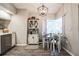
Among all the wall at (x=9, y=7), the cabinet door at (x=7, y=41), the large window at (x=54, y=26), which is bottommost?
the cabinet door at (x=7, y=41)

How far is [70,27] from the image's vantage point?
12.4 ft

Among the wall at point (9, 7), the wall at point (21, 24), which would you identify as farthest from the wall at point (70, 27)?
the wall at point (9, 7)

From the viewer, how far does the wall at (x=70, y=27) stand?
357 centimetres

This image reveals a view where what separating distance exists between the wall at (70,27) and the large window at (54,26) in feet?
0.47

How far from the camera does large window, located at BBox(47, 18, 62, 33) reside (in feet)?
12.3

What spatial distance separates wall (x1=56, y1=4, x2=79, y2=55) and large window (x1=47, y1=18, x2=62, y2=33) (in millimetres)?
144

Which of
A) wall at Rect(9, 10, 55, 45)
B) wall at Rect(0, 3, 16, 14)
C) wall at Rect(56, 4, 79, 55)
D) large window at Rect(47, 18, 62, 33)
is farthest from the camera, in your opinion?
wall at Rect(9, 10, 55, 45)

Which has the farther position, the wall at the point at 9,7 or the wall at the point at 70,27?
the wall at the point at 70,27

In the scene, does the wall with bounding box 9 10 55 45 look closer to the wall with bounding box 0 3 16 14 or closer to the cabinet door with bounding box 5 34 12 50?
the wall with bounding box 0 3 16 14

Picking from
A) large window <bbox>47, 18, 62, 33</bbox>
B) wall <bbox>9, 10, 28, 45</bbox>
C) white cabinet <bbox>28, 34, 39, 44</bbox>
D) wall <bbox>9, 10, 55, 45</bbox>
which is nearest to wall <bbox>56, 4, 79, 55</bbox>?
large window <bbox>47, 18, 62, 33</bbox>

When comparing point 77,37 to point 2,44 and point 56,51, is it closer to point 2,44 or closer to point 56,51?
point 56,51

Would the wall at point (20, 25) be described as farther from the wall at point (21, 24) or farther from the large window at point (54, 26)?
the large window at point (54, 26)

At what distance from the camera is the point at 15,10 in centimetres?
410

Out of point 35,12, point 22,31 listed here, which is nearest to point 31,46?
point 22,31
